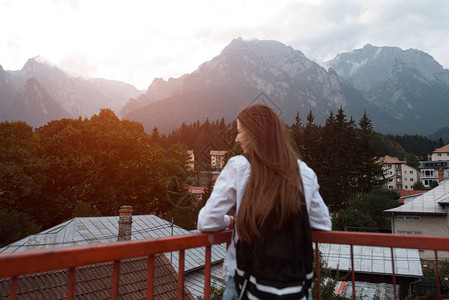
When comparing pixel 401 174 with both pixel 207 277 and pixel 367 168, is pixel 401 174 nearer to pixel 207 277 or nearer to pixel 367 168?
pixel 367 168

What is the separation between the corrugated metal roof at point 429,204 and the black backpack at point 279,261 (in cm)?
2858

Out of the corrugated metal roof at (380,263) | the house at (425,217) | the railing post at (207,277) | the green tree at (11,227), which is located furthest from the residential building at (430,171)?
the railing post at (207,277)

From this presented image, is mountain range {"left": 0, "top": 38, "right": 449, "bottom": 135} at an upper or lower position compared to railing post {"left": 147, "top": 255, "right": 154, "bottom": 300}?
upper

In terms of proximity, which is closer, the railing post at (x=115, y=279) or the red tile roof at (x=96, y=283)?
the railing post at (x=115, y=279)

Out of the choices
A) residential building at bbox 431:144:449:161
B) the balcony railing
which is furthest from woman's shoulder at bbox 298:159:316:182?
residential building at bbox 431:144:449:161

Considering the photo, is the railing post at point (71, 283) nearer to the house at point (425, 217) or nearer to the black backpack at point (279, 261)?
the black backpack at point (279, 261)

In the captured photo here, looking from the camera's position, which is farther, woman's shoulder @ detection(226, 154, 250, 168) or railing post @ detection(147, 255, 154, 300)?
railing post @ detection(147, 255, 154, 300)

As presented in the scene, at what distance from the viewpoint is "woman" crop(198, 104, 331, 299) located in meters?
1.54

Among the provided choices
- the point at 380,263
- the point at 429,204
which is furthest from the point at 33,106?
the point at 380,263

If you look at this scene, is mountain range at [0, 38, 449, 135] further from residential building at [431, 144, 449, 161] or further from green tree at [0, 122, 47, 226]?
green tree at [0, 122, 47, 226]

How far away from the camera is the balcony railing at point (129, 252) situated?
4.14ft

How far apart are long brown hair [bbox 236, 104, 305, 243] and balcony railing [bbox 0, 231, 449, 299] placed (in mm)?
529

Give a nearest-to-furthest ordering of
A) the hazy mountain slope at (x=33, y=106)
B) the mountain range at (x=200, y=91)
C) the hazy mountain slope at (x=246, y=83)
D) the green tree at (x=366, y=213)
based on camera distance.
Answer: the green tree at (x=366, y=213)
the hazy mountain slope at (x=33, y=106)
the mountain range at (x=200, y=91)
the hazy mountain slope at (x=246, y=83)

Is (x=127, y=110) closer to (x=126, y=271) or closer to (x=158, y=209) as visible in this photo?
(x=158, y=209)
